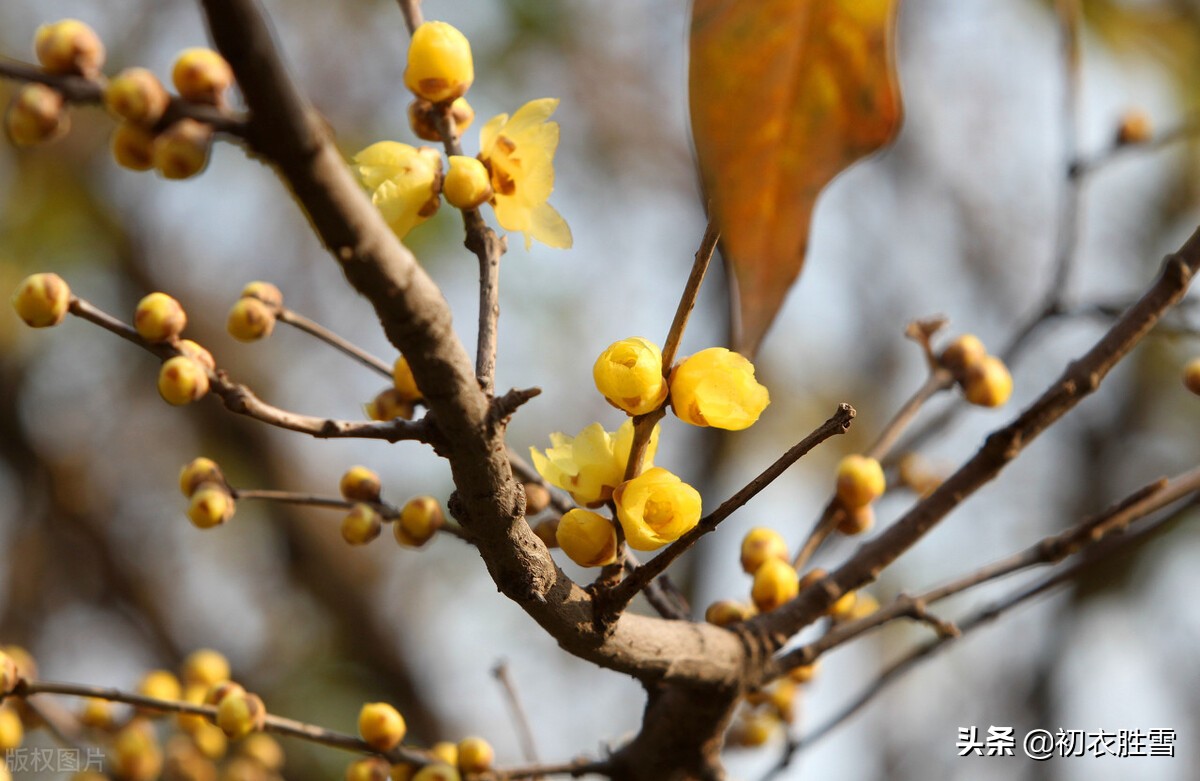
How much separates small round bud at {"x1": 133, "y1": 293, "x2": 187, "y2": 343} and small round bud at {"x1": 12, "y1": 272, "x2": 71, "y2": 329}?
0.05 m

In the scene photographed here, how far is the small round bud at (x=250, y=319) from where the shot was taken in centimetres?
75

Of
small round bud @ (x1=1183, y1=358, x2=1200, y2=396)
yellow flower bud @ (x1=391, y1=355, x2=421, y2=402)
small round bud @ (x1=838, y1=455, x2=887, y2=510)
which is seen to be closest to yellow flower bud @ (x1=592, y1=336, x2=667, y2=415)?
yellow flower bud @ (x1=391, y1=355, x2=421, y2=402)

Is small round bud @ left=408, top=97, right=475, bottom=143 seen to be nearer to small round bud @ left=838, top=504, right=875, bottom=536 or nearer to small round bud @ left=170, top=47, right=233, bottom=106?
small round bud @ left=170, top=47, right=233, bottom=106

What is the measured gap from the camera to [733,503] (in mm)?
558

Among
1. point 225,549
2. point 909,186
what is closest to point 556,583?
point 225,549

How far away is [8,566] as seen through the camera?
292 centimetres

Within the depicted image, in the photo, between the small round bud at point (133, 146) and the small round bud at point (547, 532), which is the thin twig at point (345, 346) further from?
the small round bud at point (133, 146)

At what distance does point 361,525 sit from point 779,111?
0.45m

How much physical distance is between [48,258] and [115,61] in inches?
24.0

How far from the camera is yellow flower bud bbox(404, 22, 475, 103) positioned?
2.08 feet

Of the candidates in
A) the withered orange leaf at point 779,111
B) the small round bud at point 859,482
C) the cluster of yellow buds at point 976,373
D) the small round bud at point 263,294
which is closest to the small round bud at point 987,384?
the cluster of yellow buds at point 976,373

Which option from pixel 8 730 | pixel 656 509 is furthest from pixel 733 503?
pixel 8 730

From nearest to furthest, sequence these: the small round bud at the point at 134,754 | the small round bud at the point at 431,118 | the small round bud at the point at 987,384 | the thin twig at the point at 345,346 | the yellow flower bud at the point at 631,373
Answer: the yellow flower bud at the point at 631,373
the small round bud at the point at 431,118
the thin twig at the point at 345,346
the small round bud at the point at 987,384
the small round bud at the point at 134,754

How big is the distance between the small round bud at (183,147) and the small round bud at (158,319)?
238 mm
